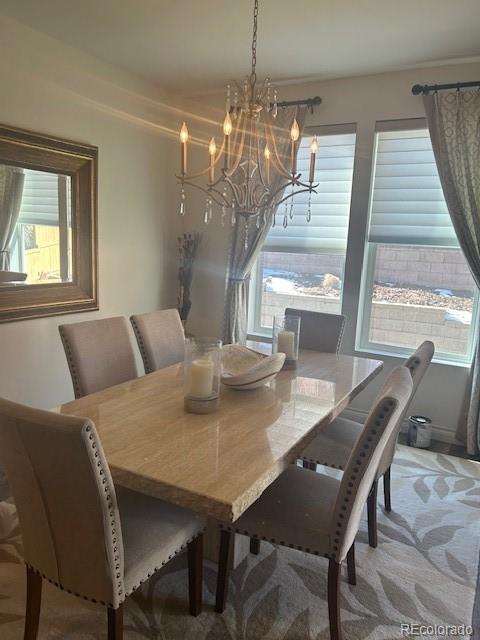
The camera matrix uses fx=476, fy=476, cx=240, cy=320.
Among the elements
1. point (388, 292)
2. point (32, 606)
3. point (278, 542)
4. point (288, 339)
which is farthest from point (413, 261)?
point (32, 606)

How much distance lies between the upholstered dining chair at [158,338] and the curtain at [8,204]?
1.07 m

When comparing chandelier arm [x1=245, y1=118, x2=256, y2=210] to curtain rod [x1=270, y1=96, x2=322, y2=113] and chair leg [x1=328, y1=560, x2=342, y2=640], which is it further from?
curtain rod [x1=270, y1=96, x2=322, y2=113]

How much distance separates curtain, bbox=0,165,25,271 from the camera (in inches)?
120

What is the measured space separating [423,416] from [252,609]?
2328 mm

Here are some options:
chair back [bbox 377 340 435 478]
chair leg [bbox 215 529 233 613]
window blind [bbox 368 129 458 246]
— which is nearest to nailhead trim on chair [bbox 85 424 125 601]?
chair leg [bbox 215 529 233 613]

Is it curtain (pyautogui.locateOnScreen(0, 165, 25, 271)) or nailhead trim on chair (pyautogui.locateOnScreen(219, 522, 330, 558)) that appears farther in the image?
curtain (pyautogui.locateOnScreen(0, 165, 25, 271))

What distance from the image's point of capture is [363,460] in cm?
154

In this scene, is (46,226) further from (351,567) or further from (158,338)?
(351,567)

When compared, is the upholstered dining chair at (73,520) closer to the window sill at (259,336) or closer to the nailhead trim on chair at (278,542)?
the nailhead trim on chair at (278,542)

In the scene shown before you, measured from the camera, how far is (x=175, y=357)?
294 cm

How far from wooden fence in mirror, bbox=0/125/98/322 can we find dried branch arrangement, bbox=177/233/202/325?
93 cm

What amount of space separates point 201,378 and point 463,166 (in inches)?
102


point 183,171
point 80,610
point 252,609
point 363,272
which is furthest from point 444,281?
point 80,610

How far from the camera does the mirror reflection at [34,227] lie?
3088 millimetres
